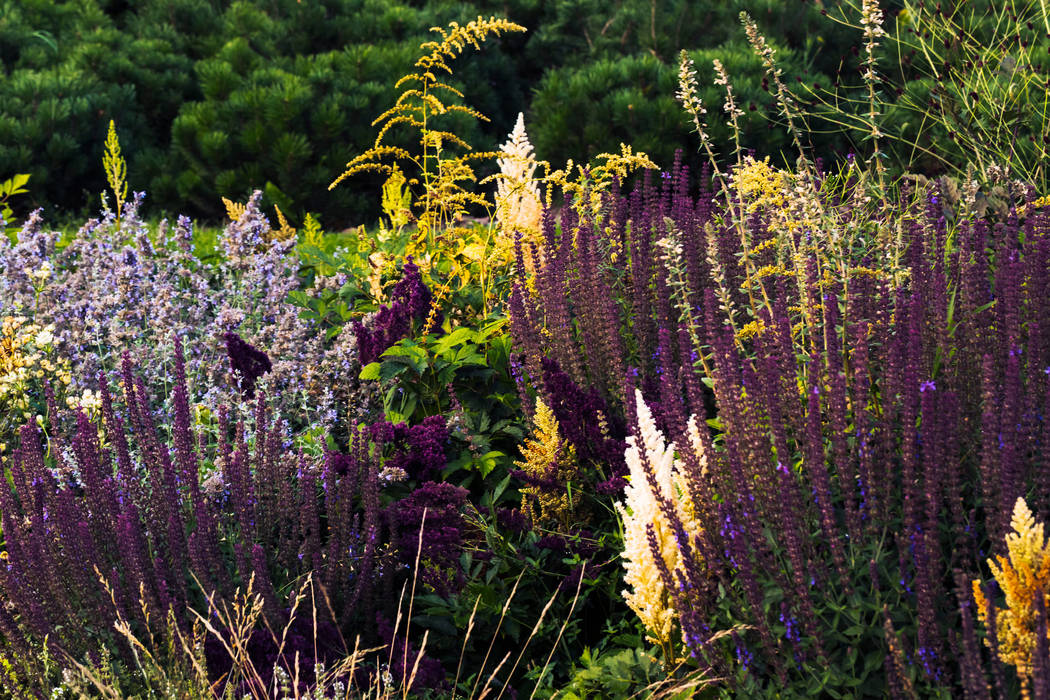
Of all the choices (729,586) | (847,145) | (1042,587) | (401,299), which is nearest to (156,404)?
(401,299)

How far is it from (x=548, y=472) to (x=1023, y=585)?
5.72 ft

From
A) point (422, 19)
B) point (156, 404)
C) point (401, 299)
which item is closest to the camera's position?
point (401, 299)

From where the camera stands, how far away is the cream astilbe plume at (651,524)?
289 cm

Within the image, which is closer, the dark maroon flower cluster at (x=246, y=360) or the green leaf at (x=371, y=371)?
the dark maroon flower cluster at (x=246, y=360)

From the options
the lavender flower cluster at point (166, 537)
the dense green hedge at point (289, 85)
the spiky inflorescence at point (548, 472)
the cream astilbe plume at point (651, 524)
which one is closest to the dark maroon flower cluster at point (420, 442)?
the lavender flower cluster at point (166, 537)

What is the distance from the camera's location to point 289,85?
32.4 ft

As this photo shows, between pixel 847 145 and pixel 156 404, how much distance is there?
7.99 m

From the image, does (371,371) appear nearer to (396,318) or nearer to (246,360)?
(396,318)

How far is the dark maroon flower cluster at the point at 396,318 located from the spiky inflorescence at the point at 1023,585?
255cm

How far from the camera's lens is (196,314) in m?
5.00

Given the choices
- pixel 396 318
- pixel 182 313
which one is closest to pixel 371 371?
pixel 396 318

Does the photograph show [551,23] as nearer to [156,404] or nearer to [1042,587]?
[156,404]

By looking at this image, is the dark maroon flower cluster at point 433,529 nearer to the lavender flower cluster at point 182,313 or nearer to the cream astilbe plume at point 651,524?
the cream astilbe plume at point 651,524

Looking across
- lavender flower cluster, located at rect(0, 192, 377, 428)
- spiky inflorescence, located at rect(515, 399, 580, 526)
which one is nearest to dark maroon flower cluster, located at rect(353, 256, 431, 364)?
lavender flower cluster, located at rect(0, 192, 377, 428)
